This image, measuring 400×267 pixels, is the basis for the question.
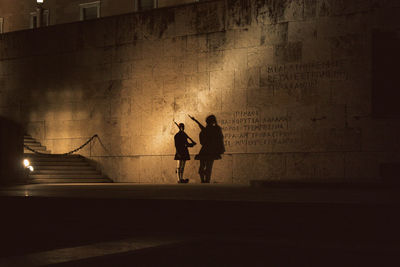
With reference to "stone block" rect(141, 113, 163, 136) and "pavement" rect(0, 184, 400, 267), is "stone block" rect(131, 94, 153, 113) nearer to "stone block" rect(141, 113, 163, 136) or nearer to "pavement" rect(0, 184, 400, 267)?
"stone block" rect(141, 113, 163, 136)

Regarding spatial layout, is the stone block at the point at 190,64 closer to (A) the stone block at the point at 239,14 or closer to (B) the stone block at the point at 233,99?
(B) the stone block at the point at 233,99

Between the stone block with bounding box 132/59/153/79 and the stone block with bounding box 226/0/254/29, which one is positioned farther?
the stone block with bounding box 132/59/153/79

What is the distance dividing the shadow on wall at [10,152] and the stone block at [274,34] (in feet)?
25.6

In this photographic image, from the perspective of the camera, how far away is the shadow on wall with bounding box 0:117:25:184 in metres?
17.4

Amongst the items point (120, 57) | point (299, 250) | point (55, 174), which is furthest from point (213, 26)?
point (299, 250)

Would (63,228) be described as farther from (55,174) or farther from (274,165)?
(55,174)

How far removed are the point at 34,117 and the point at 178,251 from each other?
1808cm

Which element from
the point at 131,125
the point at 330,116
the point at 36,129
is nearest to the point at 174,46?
the point at 131,125

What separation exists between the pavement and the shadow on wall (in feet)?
22.4

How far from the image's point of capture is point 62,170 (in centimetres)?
2020

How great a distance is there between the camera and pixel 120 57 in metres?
21.1

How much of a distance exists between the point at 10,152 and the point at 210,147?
5920mm

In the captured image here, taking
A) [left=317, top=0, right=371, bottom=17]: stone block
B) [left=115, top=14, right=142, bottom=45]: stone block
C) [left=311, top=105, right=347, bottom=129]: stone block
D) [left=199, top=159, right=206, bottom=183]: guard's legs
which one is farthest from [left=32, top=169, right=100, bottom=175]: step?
[left=317, top=0, right=371, bottom=17]: stone block

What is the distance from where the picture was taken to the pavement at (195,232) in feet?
18.8
